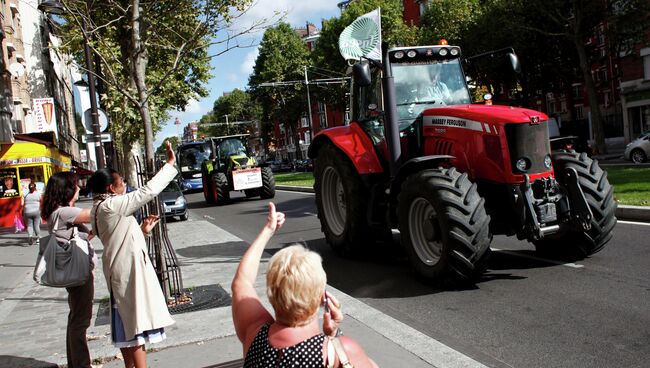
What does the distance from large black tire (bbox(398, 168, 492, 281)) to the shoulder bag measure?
3.45m

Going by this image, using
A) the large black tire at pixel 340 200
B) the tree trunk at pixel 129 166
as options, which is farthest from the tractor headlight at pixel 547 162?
the tree trunk at pixel 129 166

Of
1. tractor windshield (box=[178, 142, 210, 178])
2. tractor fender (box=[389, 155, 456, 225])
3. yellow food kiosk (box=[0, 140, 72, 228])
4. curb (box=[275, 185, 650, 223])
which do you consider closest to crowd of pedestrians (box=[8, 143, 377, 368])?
tractor fender (box=[389, 155, 456, 225])

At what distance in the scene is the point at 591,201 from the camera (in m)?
6.45

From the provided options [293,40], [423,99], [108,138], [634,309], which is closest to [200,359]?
[634,309]

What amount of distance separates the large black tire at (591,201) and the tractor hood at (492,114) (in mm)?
610

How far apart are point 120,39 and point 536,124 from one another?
1695 centimetres

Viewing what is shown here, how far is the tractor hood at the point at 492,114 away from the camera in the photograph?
641 centimetres

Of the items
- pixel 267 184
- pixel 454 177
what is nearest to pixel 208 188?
pixel 267 184

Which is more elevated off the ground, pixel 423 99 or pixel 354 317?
pixel 423 99

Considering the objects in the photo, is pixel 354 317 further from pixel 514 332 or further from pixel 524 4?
pixel 524 4

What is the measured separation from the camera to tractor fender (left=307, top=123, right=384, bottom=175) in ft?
26.3

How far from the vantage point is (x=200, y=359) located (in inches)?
178

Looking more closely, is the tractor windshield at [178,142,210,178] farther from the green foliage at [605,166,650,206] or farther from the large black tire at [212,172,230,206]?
the green foliage at [605,166,650,206]

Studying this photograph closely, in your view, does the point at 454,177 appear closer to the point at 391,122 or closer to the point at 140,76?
the point at 391,122
